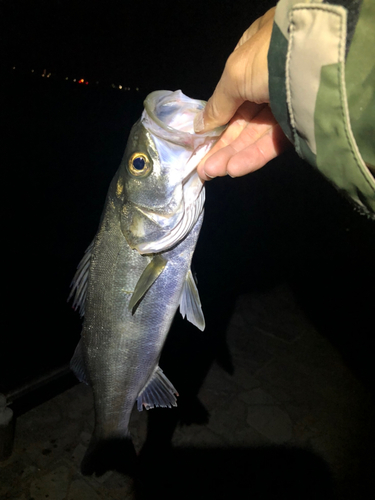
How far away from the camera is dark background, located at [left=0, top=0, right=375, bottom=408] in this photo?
3.60m

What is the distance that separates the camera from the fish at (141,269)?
1617 mm

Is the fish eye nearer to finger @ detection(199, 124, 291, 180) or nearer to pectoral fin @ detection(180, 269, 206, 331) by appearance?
finger @ detection(199, 124, 291, 180)

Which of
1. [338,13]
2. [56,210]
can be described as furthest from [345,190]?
[56,210]

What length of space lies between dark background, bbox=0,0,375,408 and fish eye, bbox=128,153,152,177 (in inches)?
92.7

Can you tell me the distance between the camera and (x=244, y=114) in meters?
1.71

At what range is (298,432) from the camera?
12.7ft

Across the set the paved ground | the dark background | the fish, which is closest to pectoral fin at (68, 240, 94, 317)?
the fish

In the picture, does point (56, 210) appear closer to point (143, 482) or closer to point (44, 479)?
point (44, 479)

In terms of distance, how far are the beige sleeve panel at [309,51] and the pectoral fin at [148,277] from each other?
1.03m

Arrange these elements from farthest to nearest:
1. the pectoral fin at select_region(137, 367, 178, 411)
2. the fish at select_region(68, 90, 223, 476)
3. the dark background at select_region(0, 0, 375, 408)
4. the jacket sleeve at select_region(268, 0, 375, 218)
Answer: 1. the dark background at select_region(0, 0, 375, 408)
2. the pectoral fin at select_region(137, 367, 178, 411)
3. the fish at select_region(68, 90, 223, 476)
4. the jacket sleeve at select_region(268, 0, 375, 218)

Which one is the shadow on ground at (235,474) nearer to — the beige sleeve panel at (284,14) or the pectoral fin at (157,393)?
the pectoral fin at (157,393)

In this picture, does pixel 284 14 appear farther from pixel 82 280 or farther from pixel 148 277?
pixel 82 280

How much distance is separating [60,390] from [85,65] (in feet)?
14.5

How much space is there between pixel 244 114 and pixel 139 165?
601mm
